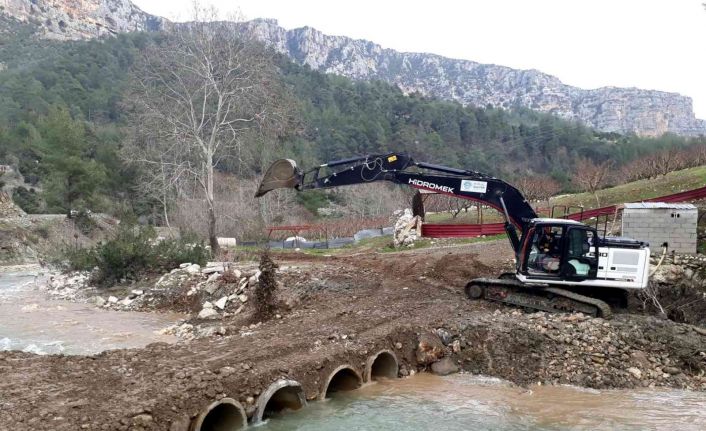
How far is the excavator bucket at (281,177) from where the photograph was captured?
12.1 m

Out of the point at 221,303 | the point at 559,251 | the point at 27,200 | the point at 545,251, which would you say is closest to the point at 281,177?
the point at 221,303

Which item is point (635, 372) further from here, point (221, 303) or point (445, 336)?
point (221, 303)

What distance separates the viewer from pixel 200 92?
22422 mm

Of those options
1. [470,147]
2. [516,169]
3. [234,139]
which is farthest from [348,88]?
[234,139]

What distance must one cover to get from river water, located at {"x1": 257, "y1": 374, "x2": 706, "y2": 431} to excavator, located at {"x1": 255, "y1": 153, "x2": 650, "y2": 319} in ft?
8.86

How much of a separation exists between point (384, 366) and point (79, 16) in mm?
166424

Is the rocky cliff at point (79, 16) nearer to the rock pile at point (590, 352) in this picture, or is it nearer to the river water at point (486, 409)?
the rock pile at point (590, 352)

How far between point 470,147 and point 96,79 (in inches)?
2187

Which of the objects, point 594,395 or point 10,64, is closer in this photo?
point 594,395

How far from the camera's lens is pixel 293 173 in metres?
12.1

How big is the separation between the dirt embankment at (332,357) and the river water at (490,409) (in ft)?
1.26

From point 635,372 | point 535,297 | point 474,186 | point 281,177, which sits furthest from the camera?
point 474,186

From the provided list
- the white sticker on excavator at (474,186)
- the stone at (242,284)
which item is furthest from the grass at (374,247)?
the white sticker on excavator at (474,186)

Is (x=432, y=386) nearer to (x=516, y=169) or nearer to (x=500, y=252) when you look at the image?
(x=500, y=252)
